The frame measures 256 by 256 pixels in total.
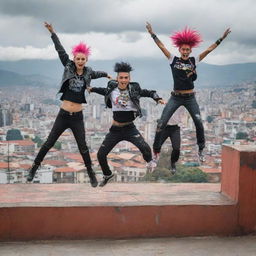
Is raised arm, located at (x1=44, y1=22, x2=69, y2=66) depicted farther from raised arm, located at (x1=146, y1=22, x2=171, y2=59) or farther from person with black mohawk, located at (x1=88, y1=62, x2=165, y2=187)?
raised arm, located at (x1=146, y1=22, x2=171, y2=59)

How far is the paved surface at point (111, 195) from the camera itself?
207 inches

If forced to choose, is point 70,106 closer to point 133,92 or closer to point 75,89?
point 75,89

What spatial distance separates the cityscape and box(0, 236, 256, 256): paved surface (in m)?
22.8

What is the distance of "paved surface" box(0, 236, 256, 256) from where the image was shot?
4.79 m

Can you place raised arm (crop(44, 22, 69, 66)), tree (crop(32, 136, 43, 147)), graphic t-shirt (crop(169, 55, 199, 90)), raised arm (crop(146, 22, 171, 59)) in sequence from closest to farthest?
raised arm (crop(44, 22, 69, 66)) < graphic t-shirt (crop(169, 55, 199, 90)) < raised arm (crop(146, 22, 171, 59)) < tree (crop(32, 136, 43, 147))

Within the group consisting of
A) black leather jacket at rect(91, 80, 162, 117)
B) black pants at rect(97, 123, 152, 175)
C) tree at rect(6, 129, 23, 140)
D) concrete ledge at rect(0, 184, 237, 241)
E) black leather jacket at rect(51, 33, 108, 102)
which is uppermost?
black leather jacket at rect(51, 33, 108, 102)

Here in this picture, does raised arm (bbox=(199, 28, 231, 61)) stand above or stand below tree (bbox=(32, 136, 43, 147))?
above

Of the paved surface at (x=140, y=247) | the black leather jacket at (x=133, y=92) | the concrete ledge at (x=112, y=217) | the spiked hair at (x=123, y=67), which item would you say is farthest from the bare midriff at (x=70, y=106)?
the paved surface at (x=140, y=247)

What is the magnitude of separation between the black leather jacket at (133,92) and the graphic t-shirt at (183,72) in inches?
18.3

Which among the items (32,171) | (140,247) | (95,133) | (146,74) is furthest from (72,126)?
(146,74)

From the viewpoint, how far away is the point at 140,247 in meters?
4.98

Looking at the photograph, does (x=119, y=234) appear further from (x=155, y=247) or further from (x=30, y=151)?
(x=30, y=151)

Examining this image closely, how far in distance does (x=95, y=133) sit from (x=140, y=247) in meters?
54.3

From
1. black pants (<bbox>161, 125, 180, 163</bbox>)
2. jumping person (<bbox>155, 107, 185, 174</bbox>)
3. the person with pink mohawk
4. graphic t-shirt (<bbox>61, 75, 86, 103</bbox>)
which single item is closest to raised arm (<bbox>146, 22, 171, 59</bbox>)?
the person with pink mohawk
